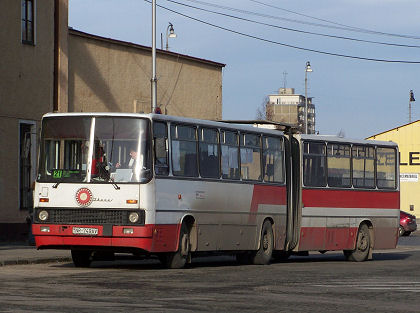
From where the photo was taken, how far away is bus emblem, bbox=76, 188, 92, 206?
2161 centimetres

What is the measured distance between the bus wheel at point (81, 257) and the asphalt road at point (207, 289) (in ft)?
1.07

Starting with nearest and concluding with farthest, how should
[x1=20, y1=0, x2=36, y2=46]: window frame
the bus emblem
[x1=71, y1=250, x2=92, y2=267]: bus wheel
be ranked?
the bus emblem < [x1=71, y1=250, x2=92, y2=267]: bus wheel < [x1=20, y1=0, x2=36, y2=46]: window frame

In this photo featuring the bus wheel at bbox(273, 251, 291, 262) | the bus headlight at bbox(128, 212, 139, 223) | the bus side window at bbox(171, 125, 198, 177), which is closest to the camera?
the bus headlight at bbox(128, 212, 139, 223)

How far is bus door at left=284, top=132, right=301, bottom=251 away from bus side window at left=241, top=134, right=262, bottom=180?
140 centimetres

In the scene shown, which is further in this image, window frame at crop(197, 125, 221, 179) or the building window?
the building window

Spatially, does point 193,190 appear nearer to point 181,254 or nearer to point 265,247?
point 181,254

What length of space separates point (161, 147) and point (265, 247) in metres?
5.16

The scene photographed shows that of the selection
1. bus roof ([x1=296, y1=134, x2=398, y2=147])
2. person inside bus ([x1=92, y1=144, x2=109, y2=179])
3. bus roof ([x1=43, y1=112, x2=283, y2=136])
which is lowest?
person inside bus ([x1=92, y1=144, x2=109, y2=179])

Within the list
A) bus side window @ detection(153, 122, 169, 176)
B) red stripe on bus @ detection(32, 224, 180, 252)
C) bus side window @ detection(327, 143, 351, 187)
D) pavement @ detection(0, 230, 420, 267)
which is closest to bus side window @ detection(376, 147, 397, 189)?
bus side window @ detection(327, 143, 351, 187)

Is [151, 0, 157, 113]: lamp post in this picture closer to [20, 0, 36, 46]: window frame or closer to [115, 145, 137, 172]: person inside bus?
[20, 0, 36, 46]: window frame

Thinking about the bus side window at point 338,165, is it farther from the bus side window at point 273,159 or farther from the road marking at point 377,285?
the road marking at point 377,285

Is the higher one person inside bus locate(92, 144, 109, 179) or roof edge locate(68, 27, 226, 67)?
roof edge locate(68, 27, 226, 67)

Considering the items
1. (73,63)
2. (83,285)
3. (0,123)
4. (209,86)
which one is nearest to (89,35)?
(73,63)

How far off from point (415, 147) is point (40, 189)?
66.7 m
